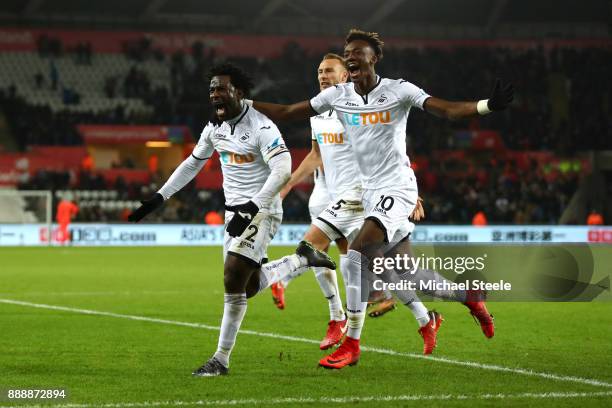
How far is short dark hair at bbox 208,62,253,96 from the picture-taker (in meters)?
7.37

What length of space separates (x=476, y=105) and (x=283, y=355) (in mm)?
2694

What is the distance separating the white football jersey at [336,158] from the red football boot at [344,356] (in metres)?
1.69

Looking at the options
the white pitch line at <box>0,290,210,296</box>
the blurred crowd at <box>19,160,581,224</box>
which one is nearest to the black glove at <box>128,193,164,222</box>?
the white pitch line at <box>0,290,210,296</box>

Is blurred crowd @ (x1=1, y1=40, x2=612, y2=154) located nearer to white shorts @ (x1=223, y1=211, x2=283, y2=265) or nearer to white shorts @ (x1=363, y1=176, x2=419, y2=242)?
white shorts @ (x1=363, y1=176, x2=419, y2=242)

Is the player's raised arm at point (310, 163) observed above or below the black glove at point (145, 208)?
above

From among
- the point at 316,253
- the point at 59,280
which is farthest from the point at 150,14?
the point at 316,253

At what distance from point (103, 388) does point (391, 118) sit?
2.83m

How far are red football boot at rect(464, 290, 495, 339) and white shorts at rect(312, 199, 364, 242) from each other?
1122 millimetres

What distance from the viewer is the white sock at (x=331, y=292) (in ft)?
29.3

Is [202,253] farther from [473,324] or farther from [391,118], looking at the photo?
[391,118]

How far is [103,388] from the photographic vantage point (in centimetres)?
643

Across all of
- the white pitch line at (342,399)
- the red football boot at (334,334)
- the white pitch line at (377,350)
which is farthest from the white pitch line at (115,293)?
the white pitch line at (342,399)

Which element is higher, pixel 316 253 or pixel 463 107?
pixel 463 107

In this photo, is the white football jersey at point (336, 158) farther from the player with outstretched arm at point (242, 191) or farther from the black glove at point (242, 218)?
the black glove at point (242, 218)
